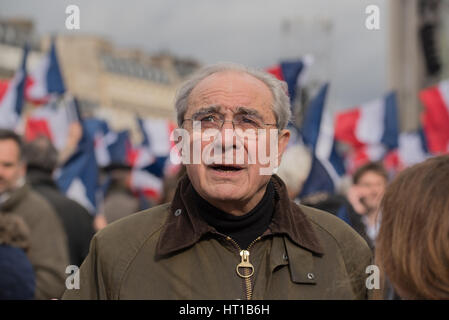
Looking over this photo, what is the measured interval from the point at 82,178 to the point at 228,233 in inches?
203

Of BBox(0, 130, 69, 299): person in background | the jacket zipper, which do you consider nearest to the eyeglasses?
the jacket zipper

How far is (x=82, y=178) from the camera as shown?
7367 mm

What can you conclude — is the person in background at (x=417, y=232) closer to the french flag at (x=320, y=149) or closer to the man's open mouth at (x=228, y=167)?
the man's open mouth at (x=228, y=167)

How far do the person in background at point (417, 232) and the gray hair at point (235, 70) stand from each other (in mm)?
494

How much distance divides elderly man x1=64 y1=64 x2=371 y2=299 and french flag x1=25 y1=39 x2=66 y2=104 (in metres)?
7.04

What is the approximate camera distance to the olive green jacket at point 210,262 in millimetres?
2236

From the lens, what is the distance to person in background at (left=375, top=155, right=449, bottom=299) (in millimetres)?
1963

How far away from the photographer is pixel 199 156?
2.39 meters

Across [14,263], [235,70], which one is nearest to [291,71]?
[14,263]

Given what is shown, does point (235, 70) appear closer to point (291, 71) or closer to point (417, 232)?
point (417, 232)

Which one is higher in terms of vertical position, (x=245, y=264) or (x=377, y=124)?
(x=245, y=264)

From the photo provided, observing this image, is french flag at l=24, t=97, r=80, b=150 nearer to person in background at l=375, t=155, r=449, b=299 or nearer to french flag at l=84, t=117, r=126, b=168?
french flag at l=84, t=117, r=126, b=168

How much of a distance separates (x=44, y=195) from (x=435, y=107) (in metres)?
6.34

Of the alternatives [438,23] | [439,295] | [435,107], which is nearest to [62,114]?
[435,107]
